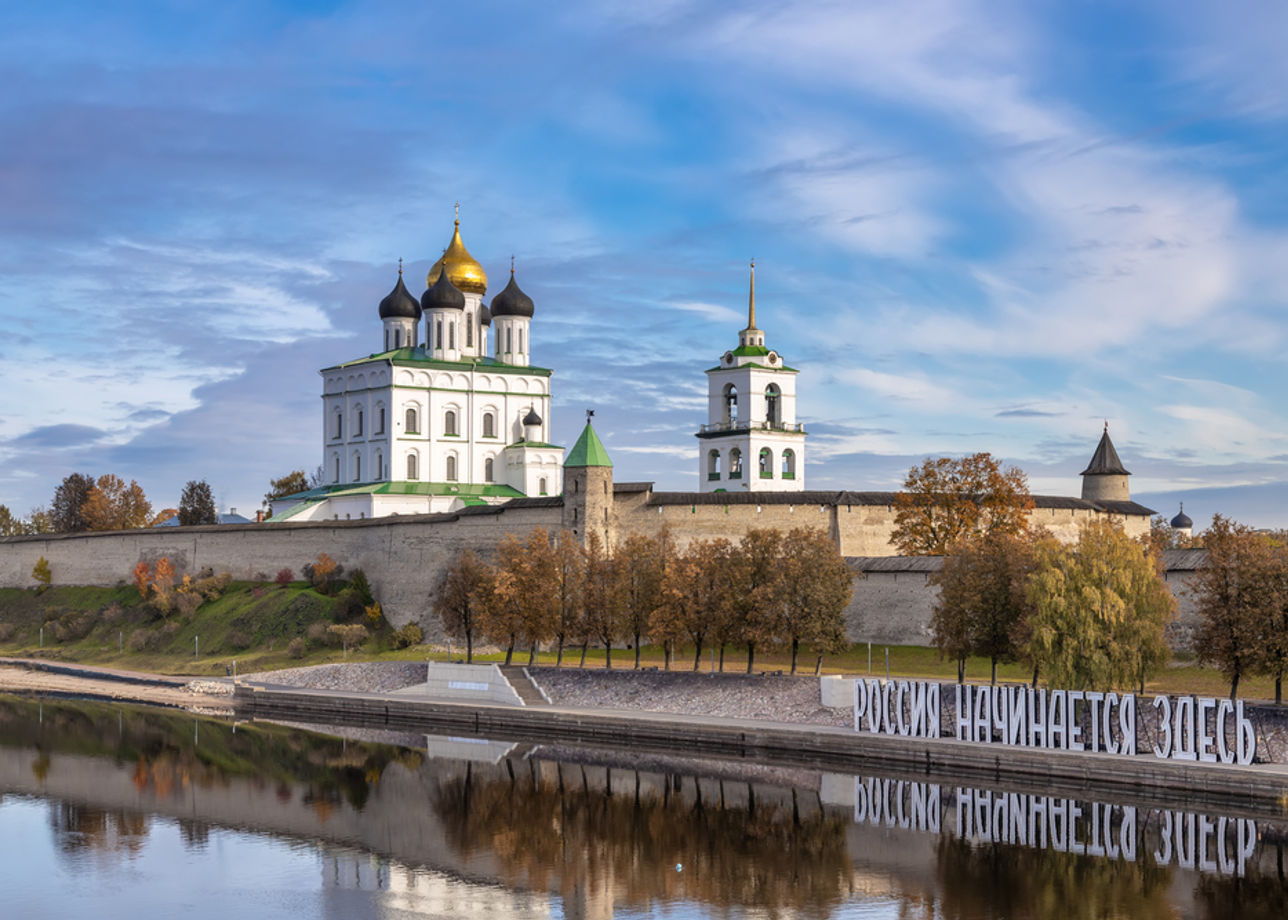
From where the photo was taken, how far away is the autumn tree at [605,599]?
124ft

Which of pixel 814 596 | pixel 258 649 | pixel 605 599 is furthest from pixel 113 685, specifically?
pixel 814 596

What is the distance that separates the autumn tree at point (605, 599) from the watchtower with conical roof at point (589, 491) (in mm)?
3656

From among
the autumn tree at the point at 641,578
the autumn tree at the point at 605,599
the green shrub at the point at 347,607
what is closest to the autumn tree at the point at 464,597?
the autumn tree at the point at 605,599

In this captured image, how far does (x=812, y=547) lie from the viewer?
115 ft

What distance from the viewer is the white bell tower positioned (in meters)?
61.9

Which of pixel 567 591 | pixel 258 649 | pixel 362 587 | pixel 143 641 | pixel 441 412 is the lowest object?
pixel 258 649

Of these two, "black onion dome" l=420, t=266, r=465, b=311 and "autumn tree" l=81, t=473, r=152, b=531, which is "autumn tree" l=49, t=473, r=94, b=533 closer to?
"autumn tree" l=81, t=473, r=152, b=531

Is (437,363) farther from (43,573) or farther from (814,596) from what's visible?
(814,596)

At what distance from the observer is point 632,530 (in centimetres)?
4316

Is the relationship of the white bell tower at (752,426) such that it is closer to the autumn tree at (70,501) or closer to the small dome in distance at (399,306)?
the small dome in distance at (399,306)

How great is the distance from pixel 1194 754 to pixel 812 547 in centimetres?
1104

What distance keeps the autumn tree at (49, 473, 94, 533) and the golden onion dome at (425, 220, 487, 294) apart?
2587 cm

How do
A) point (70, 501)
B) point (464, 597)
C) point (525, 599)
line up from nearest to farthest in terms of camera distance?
point (525, 599) < point (464, 597) < point (70, 501)

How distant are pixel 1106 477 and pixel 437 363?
2644cm
